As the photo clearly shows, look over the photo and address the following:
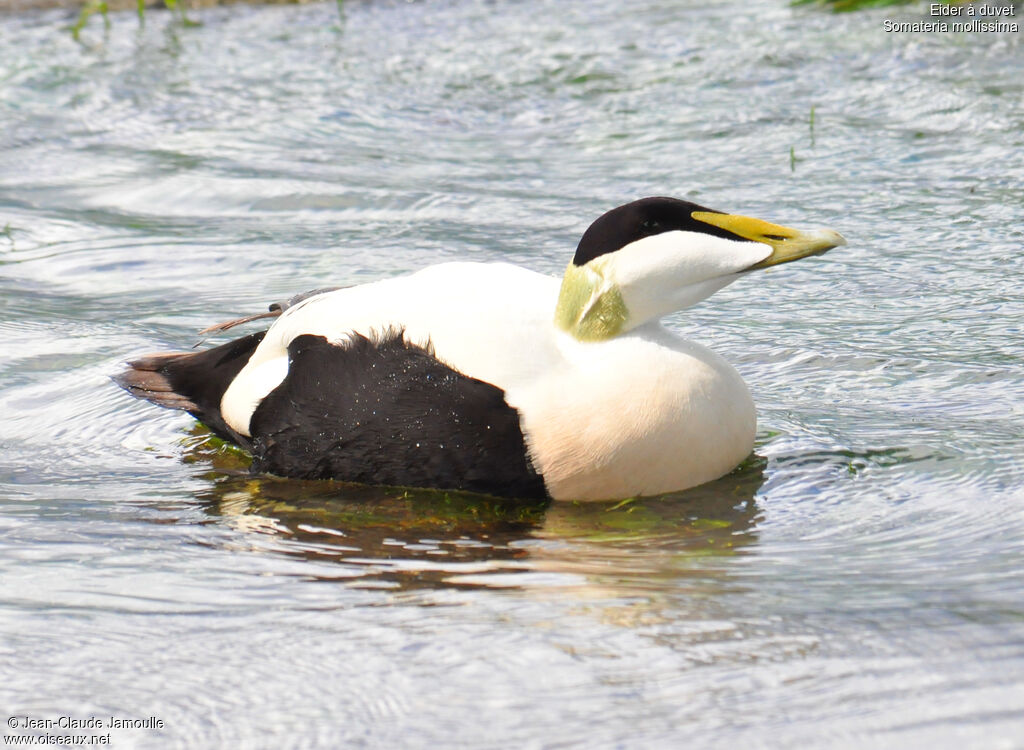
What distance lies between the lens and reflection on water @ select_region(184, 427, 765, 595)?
3.16 metres

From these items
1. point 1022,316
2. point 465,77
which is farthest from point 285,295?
point 465,77

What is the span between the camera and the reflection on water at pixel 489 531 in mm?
3164

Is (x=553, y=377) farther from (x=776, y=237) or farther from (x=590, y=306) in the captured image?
(x=776, y=237)

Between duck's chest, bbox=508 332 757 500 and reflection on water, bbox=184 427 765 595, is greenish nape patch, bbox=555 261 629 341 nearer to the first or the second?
duck's chest, bbox=508 332 757 500

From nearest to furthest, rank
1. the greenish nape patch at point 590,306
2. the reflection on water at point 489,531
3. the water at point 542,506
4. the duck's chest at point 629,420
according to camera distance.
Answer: the water at point 542,506
the reflection on water at point 489,531
the duck's chest at point 629,420
the greenish nape patch at point 590,306

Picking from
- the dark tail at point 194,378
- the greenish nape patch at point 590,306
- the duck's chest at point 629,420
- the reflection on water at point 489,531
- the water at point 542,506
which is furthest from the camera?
the dark tail at point 194,378

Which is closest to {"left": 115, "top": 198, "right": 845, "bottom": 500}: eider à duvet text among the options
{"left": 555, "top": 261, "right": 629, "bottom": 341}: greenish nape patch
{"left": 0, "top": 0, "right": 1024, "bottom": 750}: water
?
{"left": 555, "top": 261, "right": 629, "bottom": 341}: greenish nape patch

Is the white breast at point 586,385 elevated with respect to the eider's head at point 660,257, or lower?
lower

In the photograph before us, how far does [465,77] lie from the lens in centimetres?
895

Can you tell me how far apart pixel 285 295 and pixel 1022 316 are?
2.56 metres

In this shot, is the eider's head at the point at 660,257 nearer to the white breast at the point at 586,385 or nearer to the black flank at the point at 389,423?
the white breast at the point at 586,385

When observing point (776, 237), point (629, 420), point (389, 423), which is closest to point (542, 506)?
point (629, 420)

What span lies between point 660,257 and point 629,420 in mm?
405

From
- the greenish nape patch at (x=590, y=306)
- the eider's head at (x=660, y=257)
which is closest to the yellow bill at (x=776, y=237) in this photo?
the eider's head at (x=660, y=257)
